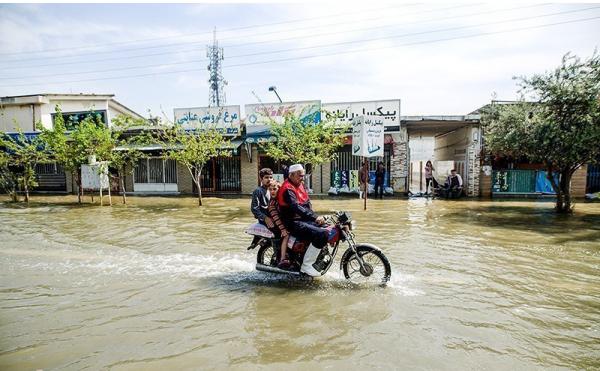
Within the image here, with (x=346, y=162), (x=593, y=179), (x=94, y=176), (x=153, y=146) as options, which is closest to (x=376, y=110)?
(x=346, y=162)

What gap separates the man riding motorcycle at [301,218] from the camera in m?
5.31

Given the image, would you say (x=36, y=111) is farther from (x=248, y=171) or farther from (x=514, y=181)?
(x=514, y=181)

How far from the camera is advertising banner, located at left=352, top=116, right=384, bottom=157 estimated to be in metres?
12.9

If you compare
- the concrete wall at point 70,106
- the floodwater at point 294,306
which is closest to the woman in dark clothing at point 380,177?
the floodwater at point 294,306

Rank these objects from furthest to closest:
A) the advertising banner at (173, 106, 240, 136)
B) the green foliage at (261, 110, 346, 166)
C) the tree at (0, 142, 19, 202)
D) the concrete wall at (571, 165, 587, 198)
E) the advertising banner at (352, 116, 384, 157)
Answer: the advertising banner at (173, 106, 240, 136) → the tree at (0, 142, 19, 202) → the concrete wall at (571, 165, 587, 198) → the green foliage at (261, 110, 346, 166) → the advertising banner at (352, 116, 384, 157)

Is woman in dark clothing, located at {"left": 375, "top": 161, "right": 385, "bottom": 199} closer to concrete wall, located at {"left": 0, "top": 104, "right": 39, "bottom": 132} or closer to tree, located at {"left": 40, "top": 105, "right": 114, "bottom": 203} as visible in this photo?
tree, located at {"left": 40, "top": 105, "right": 114, "bottom": 203}

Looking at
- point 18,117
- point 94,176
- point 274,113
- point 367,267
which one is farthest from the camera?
point 18,117

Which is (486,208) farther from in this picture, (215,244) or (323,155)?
(215,244)

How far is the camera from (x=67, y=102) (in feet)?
79.3

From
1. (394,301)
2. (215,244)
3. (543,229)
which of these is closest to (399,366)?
(394,301)

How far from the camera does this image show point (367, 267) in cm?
543

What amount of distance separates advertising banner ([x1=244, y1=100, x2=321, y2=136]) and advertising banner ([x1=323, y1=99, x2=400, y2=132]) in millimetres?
770

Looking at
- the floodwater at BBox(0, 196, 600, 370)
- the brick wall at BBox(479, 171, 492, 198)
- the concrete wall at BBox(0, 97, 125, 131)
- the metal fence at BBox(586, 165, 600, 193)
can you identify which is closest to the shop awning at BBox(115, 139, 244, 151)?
the concrete wall at BBox(0, 97, 125, 131)

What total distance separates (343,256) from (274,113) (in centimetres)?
1390
